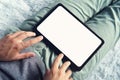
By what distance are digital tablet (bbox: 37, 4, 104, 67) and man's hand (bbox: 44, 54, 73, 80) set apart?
0.05m

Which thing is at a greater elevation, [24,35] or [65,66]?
[24,35]

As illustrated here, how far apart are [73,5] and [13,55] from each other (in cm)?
32

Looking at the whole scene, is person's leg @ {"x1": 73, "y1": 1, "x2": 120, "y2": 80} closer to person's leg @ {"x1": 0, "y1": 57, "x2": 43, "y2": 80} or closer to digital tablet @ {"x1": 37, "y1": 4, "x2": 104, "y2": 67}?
digital tablet @ {"x1": 37, "y1": 4, "x2": 104, "y2": 67}

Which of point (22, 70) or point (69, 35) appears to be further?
point (69, 35)

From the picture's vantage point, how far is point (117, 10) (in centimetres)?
102

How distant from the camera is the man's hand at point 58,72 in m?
0.86

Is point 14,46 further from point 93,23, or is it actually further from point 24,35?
point 93,23

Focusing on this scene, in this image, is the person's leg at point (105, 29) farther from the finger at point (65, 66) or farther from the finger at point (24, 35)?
the finger at point (24, 35)

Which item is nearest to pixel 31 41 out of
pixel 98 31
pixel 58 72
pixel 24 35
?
pixel 24 35

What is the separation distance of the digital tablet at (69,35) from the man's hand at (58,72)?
54 mm

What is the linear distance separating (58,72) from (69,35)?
0.55 ft

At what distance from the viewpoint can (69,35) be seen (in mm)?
984

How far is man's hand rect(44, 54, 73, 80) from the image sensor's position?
0.86m

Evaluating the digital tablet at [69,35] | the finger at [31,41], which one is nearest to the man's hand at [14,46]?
the finger at [31,41]
